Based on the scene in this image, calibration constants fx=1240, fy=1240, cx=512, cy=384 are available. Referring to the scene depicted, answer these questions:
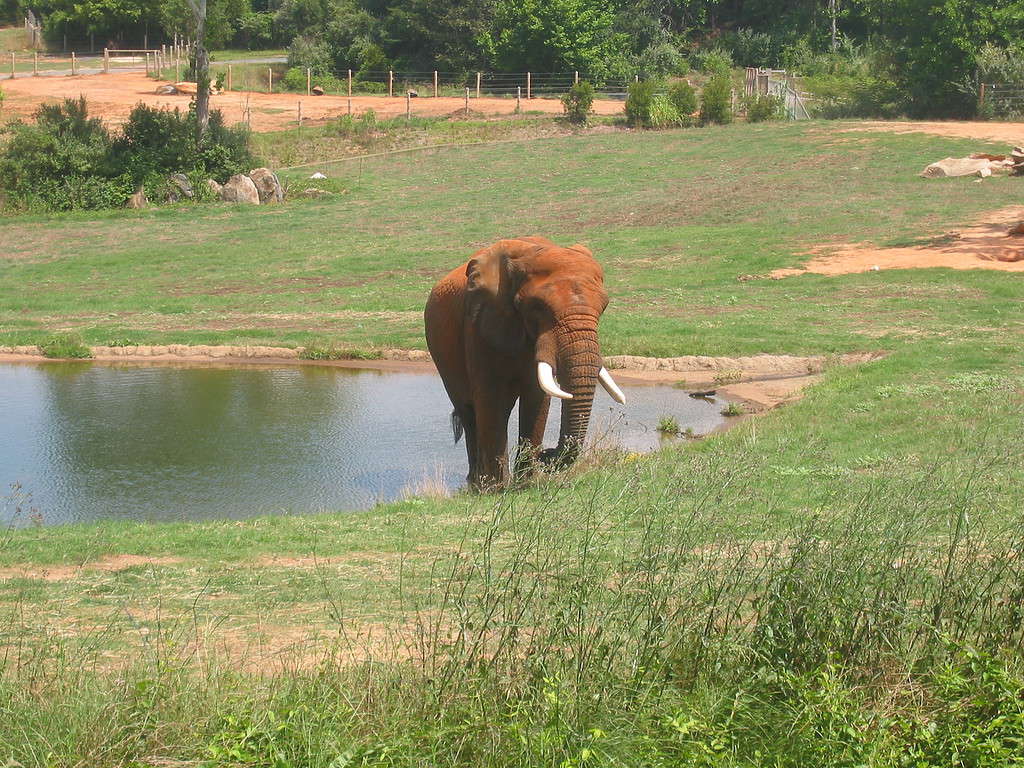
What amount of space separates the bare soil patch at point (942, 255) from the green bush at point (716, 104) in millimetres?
26505

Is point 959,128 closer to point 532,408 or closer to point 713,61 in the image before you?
point 713,61

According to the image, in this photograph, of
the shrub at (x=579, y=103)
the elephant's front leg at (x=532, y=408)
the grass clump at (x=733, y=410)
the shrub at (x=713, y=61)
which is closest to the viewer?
the elephant's front leg at (x=532, y=408)

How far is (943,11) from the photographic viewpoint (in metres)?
55.5

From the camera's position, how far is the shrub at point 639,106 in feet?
188

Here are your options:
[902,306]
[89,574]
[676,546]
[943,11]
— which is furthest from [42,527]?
[943,11]

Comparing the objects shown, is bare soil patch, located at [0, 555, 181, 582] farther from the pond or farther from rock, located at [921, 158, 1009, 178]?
rock, located at [921, 158, 1009, 178]

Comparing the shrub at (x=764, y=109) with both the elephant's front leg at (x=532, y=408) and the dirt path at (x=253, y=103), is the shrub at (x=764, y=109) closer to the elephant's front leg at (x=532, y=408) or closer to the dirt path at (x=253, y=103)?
the dirt path at (x=253, y=103)

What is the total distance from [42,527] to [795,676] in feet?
27.0

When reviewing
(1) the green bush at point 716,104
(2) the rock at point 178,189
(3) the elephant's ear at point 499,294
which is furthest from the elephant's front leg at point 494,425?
(1) the green bush at point 716,104

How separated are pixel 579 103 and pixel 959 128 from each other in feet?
57.5

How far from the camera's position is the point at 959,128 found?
4903cm

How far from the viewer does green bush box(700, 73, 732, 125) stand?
56.8 meters

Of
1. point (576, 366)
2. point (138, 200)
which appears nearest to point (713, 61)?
point (138, 200)

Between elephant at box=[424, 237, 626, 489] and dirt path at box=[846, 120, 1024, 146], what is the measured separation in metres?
36.7
